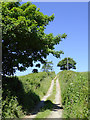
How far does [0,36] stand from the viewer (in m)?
10.3

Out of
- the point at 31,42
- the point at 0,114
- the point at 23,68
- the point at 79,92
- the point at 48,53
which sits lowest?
the point at 0,114

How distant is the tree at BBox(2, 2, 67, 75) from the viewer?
1027cm

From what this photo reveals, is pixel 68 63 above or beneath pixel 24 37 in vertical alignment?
above

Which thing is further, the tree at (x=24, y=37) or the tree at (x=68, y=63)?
the tree at (x=68, y=63)

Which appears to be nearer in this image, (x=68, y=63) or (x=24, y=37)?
(x=24, y=37)

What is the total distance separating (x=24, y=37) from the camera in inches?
436

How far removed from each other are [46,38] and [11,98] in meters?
5.77

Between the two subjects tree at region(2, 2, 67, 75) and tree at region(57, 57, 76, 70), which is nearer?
tree at region(2, 2, 67, 75)

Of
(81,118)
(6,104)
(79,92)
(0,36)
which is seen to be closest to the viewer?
(81,118)

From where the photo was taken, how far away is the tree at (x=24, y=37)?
1027 cm

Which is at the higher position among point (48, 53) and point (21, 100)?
point (48, 53)

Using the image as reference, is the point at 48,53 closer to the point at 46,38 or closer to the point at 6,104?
the point at 46,38

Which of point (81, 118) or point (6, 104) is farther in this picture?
point (6, 104)

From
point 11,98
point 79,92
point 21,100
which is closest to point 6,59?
point 11,98
